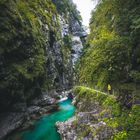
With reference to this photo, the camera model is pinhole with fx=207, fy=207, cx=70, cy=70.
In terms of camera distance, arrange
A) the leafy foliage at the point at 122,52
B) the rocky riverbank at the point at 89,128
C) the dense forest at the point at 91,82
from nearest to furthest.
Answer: the rocky riverbank at the point at 89,128, the dense forest at the point at 91,82, the leafy foliage at the point at 122,52

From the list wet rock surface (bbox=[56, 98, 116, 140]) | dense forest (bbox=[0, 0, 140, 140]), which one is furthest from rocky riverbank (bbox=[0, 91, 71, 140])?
wet rock surface (bbox=[56, 98, 116, 140])

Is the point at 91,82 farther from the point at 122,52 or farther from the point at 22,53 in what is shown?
the point at 22,53

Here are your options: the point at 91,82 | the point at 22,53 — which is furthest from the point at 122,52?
the point at 22,53

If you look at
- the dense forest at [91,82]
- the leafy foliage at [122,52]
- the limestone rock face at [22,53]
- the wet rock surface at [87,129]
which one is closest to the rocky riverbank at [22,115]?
the dense forest at [91,82]

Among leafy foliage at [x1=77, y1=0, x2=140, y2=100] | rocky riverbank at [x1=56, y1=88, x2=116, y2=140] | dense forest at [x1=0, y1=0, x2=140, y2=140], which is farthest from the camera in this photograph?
leafy foliage at [x1=77, y1=0, x2=140, y2=100]

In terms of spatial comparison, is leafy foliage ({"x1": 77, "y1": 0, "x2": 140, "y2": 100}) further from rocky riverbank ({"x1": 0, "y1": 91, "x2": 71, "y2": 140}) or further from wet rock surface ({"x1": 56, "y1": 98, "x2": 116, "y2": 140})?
rocky riverbank ({"x1": 0, "y1": 91, "x2": 71, "y2": 140})

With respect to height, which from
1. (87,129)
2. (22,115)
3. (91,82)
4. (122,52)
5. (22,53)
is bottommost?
(22,115)

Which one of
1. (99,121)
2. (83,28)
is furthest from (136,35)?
(83,28)

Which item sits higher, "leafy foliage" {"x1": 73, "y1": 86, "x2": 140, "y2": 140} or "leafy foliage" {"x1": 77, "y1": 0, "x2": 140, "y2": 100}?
"leafy foliage" {"x1": 77, "y1": 0, "x2": 140, "y2": 100}

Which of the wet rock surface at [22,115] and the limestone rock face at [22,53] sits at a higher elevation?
the limestone rock face at [22,53]

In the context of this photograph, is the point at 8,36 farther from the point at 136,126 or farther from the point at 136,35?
the point at 136,126

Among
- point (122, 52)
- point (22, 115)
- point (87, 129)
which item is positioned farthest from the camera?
point (22, 115)

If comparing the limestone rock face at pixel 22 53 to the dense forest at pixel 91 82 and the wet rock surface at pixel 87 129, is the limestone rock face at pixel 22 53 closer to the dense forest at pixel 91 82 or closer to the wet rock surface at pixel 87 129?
the dense forest at pixel 91 82

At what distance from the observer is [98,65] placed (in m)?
34.7
